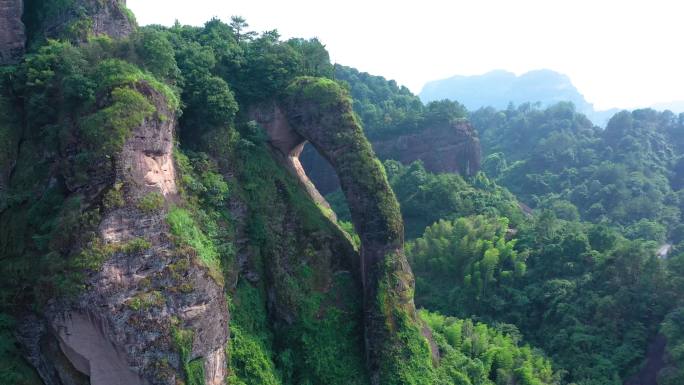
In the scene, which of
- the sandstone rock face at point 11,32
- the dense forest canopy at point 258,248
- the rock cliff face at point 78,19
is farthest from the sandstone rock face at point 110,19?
the sandstone rock face at point 11,32

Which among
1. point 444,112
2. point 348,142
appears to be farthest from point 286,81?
point 444,112

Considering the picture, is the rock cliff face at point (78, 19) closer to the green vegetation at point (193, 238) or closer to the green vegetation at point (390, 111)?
the green vegetation at point (193, 238)

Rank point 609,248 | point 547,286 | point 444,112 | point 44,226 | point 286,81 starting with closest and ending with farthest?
1. point 44,226
2. point 286,81
3. point 547,286
4. point 609,248
5. point 444,112

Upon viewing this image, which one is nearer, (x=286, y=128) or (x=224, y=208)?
(x=224, y=208)

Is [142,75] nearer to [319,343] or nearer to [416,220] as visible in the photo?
[319,343]

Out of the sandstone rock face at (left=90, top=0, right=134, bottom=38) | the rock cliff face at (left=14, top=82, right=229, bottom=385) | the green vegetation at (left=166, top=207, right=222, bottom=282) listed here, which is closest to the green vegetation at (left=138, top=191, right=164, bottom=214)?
the rock cliff face at (left=14, top=82, right=229, bottom=385)

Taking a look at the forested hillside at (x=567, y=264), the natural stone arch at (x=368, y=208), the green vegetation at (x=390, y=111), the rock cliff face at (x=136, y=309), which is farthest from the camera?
the green vegetation at (x=390, y=111)

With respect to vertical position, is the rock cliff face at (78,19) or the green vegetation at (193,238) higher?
the rock cliff face at (78,19)
